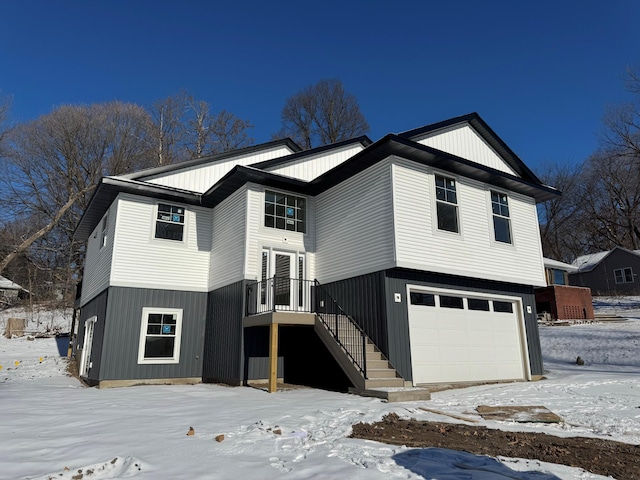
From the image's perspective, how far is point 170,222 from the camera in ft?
43.2

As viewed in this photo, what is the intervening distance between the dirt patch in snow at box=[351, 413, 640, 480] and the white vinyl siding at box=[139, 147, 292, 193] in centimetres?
999

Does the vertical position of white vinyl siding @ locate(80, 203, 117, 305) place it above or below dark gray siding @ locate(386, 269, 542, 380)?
above

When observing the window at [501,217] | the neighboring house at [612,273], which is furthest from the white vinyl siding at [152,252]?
the neighboring house at [612,273]

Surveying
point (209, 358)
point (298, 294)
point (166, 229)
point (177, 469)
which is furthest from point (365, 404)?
point (166, 229)

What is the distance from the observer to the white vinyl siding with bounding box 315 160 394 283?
34.8 ft

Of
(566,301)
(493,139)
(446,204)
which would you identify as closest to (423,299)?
(446,204)

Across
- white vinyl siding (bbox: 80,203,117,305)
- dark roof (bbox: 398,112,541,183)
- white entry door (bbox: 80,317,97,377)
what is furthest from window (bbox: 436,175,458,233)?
white entry door (bbox: 80,317,97,377)

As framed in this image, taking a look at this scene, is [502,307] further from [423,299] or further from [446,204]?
[446,204]

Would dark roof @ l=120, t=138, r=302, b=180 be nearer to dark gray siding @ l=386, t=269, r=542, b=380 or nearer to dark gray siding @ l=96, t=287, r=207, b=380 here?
dark gray siding @ l=96, t=287, r=207, b=380

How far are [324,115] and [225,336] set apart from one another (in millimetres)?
24026

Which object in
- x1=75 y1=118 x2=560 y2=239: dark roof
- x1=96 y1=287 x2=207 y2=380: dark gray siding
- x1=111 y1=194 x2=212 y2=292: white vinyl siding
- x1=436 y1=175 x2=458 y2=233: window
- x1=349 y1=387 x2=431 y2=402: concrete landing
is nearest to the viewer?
x1=349 y1=387 x2=431 y2=402: concrete landing

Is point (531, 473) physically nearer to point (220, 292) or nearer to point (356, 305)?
point (356, 305)

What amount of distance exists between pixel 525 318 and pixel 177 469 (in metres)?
11.7

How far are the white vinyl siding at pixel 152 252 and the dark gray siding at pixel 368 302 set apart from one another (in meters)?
4.48
